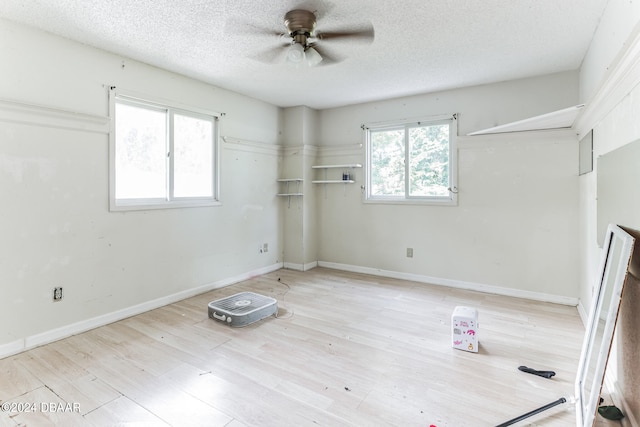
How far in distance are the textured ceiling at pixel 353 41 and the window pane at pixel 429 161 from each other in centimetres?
69

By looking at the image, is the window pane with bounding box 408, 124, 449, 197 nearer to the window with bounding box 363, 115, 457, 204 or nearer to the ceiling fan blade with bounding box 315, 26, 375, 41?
the window with bounding box 363, 115, 457, 204

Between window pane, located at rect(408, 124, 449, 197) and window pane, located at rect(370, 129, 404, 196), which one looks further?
window pane, located at rect(370, 129, 404, 196)

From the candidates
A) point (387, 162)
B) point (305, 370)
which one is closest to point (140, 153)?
point (305, 370)

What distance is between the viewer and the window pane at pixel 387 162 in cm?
464

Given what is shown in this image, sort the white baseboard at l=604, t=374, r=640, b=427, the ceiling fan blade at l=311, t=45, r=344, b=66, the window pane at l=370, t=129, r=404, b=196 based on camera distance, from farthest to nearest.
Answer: the window pane at l=370, t=129, r=404, b=196 → the ceiling fan blade at l=311, t=45, r=344, b=66 → the white baseboard at l=604, t=374, r=640, b=427

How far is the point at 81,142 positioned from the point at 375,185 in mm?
3557

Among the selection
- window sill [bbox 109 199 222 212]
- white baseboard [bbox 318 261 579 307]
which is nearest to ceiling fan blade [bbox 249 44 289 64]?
window sill [bbox 109 199 222 212]

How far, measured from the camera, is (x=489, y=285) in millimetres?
3979

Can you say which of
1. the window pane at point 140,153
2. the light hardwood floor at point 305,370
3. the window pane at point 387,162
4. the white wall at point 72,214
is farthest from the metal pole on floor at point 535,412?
the window pane at point 140,153

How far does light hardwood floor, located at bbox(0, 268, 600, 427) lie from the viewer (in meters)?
1.81

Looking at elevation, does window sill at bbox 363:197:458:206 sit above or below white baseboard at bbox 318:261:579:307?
above

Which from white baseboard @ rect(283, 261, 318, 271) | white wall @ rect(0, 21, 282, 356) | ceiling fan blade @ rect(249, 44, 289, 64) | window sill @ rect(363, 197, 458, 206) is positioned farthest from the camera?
white baseboard @ rect(283, 261, 318, 271)

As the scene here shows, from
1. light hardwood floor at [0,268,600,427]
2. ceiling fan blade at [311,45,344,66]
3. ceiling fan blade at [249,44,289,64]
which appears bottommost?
light hardwood floor at [0,268,600,427]

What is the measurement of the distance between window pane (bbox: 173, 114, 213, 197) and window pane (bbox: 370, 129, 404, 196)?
7.60 feet
